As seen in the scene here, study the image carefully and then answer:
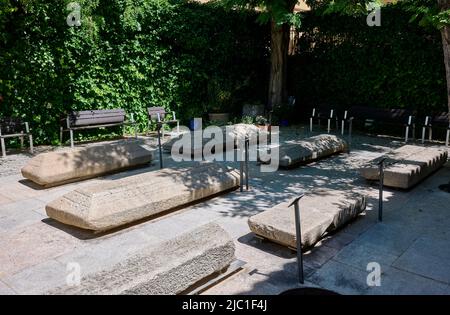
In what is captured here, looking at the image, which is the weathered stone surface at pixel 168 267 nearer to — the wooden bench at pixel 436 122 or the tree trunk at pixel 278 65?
the wooden bench at pixel 436 122

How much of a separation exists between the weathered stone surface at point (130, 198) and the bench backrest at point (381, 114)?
23.6 ft

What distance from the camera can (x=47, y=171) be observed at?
283 inches

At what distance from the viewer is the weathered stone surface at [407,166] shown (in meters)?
6.94

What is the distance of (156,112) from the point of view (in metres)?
12.4

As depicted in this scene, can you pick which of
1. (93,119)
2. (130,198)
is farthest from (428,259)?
(93,119)

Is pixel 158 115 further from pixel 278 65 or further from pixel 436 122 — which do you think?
pixel 436 122

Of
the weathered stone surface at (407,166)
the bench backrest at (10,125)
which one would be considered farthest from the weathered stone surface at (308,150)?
the bench backrest at (10,125)

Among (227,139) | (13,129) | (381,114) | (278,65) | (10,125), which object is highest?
(278,65)

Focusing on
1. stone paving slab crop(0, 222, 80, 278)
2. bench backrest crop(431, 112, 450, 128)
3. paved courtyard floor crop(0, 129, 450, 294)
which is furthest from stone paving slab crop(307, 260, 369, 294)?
bench backrest crop(431, 112, 450, 128)

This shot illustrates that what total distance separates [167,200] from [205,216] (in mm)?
606

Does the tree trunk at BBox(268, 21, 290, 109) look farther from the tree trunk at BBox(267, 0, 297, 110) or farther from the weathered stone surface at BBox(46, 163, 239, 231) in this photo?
the weathered stone surface at BBox(46, 163, 239, 231)

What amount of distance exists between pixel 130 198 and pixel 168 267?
2161 millimetres

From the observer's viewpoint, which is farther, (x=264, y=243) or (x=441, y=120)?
(x=441, y=120)
